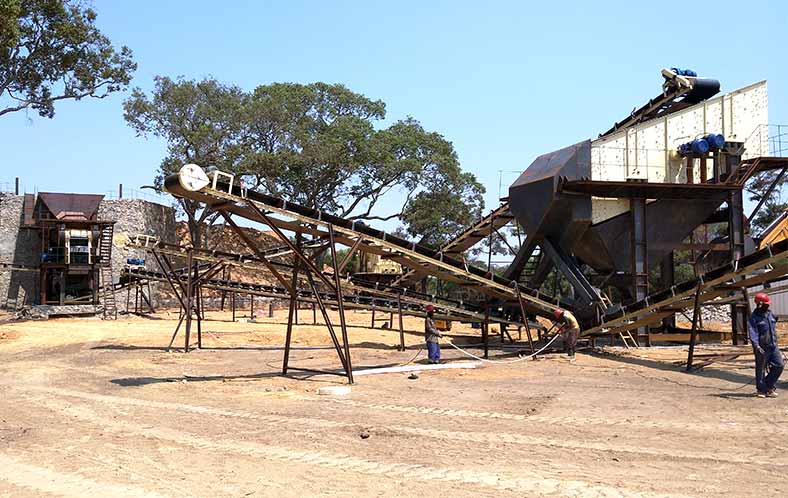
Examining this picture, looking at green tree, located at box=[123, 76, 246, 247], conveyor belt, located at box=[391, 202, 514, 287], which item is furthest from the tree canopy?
conveyor belt, located at box=[391, 202, 514, 287]

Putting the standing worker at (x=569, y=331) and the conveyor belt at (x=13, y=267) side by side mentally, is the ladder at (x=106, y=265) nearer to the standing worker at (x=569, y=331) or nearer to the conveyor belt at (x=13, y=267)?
the conveyor belt at (x=13, y=267)

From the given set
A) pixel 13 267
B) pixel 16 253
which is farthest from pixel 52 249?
pixel 16 253

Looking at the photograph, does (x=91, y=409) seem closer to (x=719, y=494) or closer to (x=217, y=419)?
(x=217, y=419)

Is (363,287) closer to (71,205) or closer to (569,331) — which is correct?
(569,331)

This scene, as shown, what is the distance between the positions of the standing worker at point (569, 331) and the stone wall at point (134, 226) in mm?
29357

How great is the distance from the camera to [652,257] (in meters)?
23.4

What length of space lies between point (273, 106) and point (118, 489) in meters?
43.9

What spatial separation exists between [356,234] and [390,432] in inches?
288

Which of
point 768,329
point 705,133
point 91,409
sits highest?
point 705,133

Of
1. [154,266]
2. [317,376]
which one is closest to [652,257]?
[317,376]

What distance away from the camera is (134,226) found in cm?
4375

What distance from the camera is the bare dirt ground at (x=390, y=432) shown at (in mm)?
6684

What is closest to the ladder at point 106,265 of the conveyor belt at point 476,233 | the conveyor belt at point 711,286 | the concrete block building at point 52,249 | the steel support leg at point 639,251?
the concrete block building at point 52,249

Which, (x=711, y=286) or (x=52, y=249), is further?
(x=52, y=249)
